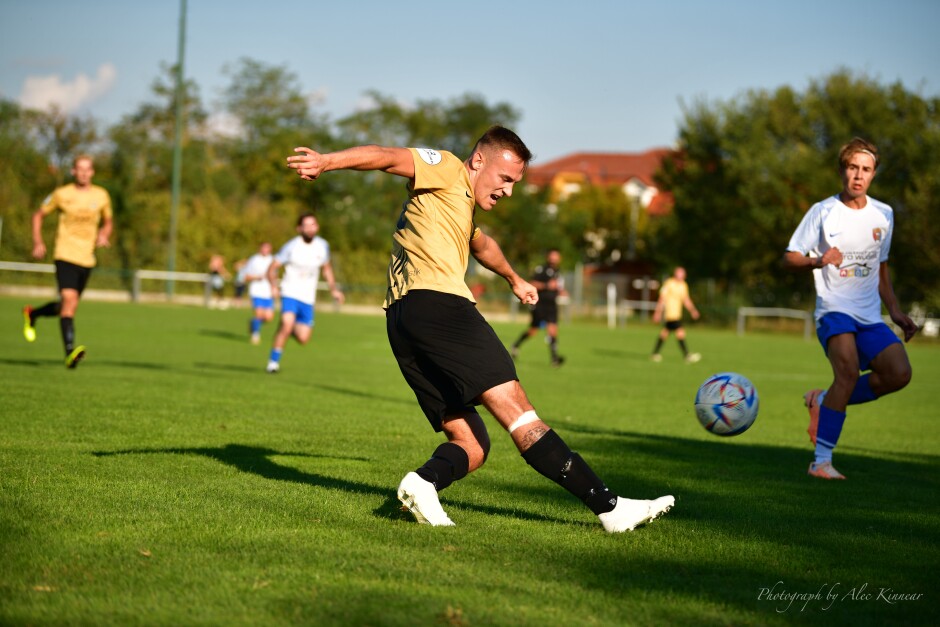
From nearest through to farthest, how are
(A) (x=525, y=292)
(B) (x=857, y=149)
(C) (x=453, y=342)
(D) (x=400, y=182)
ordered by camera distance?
(C) (x=453, y=342) → (A) (x=525, y=292) → (B) (x=857, y=149) → (D) (x=400, y=182)

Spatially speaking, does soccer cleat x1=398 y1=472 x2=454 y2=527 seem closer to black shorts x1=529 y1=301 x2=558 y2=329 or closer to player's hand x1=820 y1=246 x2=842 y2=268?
player's hand x1=820 y1=246 x2=842 y2=268

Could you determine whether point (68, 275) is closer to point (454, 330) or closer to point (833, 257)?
point (454, 330)

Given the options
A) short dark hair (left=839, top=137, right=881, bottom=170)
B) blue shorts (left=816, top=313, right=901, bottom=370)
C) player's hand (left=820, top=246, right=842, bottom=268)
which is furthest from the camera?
blue shorts (left=816, top=313, right=901, bottom=370)

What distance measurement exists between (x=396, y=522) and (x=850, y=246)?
4172 mm

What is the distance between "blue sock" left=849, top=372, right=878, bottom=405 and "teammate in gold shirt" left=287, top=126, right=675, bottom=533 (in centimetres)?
313

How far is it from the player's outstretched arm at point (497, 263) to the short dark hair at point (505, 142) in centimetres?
58

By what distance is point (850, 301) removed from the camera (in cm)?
738

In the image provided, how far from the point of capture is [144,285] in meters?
44.7

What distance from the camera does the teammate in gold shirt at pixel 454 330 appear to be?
481 centimetres

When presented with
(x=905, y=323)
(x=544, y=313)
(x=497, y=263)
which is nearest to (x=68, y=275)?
(x=497, y=263)

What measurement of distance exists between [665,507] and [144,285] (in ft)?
139

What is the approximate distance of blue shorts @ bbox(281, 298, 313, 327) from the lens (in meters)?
14.7

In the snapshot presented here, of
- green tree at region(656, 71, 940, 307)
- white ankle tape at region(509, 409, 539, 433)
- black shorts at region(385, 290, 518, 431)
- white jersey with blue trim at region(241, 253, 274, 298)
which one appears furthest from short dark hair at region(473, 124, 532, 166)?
green tree at region(656, 71, 940, 307)

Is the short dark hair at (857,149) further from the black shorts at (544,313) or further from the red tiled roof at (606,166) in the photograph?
the red tiled roof at (606,166)
